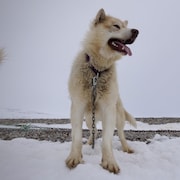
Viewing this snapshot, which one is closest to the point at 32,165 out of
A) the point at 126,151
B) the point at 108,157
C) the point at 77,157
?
the point at 77,157

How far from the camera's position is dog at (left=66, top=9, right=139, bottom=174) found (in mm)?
3484

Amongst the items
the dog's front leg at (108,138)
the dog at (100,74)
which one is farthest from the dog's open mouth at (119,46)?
the dog's front leg at (108,138)


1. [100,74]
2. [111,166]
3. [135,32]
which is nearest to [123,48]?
[135,32]

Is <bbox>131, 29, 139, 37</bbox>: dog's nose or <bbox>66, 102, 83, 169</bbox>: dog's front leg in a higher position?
<bbox>131, 29, 139, 37</bbox>: dog's nose

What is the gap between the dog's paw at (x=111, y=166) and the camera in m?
3.03

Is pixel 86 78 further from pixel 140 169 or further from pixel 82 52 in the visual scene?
pixel 140 169

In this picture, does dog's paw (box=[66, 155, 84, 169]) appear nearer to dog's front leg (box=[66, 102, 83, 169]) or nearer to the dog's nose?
dog's front leg (box=[66, 102, 83, 169])

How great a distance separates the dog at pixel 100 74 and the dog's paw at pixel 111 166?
0.11 metres

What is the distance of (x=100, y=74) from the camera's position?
3.67 meters

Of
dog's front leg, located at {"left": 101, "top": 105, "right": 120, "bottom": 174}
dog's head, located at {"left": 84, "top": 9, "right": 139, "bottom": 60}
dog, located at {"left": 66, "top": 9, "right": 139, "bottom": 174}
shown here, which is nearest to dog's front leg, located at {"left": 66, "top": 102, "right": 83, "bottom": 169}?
dog, located at {"left": 66, "top": 9, "right": 139, "bottom": 174}

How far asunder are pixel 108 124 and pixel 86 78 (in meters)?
0.62

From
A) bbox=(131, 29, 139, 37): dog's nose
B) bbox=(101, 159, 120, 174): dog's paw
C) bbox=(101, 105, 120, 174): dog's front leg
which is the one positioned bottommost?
bbox=(101, 159, 120, 174): dog's paw

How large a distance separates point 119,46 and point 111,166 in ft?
4.87

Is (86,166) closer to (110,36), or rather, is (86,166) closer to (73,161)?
(73,161)
